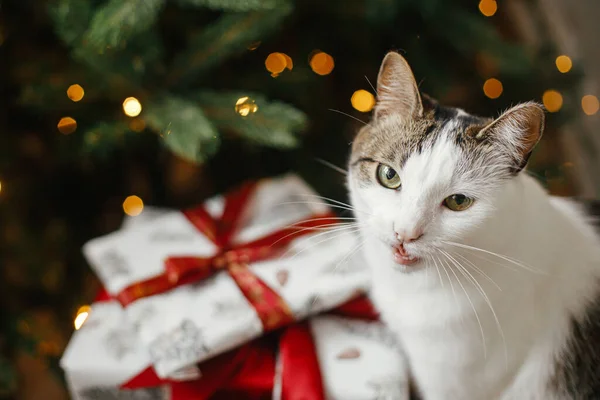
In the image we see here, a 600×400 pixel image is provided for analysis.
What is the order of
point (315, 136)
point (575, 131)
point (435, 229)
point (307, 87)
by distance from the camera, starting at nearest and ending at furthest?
point (435, 229)
point (307, 87)
point (315, 136)
point (575, 131)

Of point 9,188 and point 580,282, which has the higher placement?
point 580,282

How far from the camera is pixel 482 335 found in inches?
26.0

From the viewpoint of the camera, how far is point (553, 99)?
1.08 m

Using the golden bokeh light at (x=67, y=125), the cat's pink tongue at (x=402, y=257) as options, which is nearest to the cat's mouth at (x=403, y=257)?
the cat's pink tongue at (x=402, y=257)

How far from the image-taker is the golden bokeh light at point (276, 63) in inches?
40.0

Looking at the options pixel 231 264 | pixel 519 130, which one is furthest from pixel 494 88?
pixel 231 264

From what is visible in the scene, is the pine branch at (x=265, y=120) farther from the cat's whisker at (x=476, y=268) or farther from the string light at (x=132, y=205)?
the string light at (x=132, y=205)

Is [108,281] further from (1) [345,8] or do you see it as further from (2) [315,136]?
(1) [345,8]

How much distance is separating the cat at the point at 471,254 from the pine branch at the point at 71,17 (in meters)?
0.45

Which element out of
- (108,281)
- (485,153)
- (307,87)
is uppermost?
(485,153)

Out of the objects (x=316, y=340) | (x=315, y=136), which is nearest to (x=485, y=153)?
(x=316, y=340)

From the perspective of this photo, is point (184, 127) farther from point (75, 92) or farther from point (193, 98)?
point (75, 92)

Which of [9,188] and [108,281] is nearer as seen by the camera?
[108,281]

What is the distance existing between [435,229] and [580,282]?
9.5 inches
